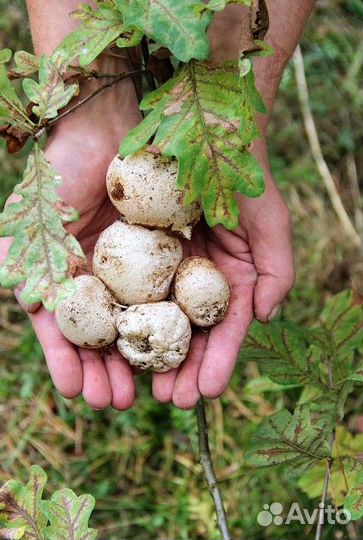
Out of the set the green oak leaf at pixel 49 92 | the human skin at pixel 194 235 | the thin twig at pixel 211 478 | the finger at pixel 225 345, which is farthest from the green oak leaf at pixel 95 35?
the thin twig at pixel 211 478

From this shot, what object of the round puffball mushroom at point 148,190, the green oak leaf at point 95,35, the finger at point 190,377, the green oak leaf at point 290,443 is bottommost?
the green oak leaf at point 290,443

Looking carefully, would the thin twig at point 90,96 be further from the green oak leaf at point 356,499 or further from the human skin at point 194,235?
the green oak leaf at point 356,499

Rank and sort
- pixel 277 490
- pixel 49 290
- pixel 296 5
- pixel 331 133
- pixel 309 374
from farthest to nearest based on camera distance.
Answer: pixel 331 133 < pixel 277 490 < pixel 296 5 < pixel 309 374 < pixel 49 290

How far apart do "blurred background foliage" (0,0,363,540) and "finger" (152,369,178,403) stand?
36 cm

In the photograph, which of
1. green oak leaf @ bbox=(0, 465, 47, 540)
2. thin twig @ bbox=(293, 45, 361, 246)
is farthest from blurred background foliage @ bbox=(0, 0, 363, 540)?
green oak leaf @ bbox=(0, 465, 47, 540)

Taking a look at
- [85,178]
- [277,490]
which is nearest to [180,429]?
[277,490]

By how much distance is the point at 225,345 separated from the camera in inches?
60.2

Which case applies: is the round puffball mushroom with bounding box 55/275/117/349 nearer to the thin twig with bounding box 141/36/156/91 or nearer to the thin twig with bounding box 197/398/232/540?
the thin twig with bounding box 197/398/232/540

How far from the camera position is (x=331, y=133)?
291 centimetres

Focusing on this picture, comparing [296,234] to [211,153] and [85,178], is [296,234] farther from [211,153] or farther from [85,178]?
[211,153]

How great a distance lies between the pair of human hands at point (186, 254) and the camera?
152 centimetres

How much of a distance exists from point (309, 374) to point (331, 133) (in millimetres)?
1652

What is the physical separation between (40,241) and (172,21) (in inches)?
16.0

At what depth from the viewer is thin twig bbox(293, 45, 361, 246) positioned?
8.74 ft
